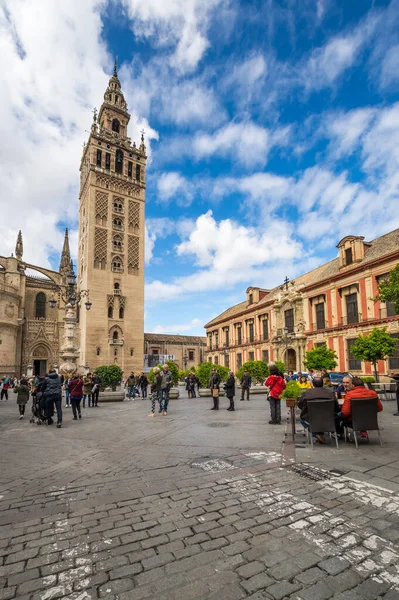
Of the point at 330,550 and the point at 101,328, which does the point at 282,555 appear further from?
the point at 101,328

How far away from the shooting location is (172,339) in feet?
192

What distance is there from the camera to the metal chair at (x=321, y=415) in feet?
18.6

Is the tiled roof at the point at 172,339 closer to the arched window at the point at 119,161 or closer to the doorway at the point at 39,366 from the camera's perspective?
the doorway at the point at 39,366

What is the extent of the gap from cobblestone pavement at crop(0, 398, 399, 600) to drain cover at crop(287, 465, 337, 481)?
17 mm

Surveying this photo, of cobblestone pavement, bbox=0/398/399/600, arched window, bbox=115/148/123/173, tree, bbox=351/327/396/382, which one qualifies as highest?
arched window, bbox=115/148/123/173

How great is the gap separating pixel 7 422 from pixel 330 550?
998 cm

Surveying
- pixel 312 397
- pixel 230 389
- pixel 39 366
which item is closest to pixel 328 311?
pixel 230 389

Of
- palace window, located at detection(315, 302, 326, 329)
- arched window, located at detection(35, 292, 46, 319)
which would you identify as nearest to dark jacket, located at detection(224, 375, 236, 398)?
palace window, located at detection(315, 302, 326, 329)

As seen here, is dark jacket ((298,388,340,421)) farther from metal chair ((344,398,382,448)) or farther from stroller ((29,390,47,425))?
stroller ((29,390,47,425))

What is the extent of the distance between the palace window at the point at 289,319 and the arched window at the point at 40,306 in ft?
100

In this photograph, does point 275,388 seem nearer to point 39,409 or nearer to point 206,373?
point 39,409

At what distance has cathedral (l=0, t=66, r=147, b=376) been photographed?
119 ft

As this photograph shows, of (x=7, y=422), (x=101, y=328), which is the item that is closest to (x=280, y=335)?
(x=101, y=328)

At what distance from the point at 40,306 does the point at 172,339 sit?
24216 millimetres
